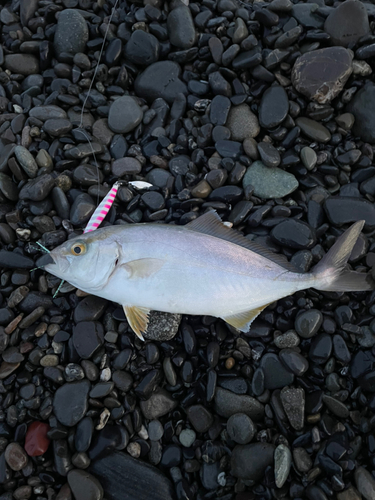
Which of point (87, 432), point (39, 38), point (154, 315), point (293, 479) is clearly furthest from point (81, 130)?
point (293, 479)

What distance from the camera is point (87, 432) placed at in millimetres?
3191

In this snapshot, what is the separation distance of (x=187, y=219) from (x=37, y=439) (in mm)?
2697

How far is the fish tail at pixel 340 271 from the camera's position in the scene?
314cm

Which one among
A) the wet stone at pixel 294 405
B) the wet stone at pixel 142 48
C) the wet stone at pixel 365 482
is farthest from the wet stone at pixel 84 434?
the wet stone at pixel 142 48

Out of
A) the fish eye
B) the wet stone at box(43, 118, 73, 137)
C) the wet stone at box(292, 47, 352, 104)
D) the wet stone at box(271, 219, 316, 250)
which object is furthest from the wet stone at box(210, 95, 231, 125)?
the fish eye

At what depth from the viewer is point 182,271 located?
3160mm

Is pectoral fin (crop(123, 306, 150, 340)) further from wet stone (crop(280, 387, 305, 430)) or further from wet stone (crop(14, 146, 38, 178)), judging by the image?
wet stone (crop(14, 146, 38, 178))

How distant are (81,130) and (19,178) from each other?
3.06 ft

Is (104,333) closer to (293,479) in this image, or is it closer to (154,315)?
(154,315)

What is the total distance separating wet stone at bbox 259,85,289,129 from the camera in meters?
3.80

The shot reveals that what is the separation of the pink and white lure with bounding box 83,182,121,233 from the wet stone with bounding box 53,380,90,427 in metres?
1.64

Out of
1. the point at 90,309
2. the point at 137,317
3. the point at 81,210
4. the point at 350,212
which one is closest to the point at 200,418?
the point at 137,317

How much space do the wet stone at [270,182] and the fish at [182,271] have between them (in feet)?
2.64

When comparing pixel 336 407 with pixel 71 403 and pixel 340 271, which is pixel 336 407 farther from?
pixel 71 403
